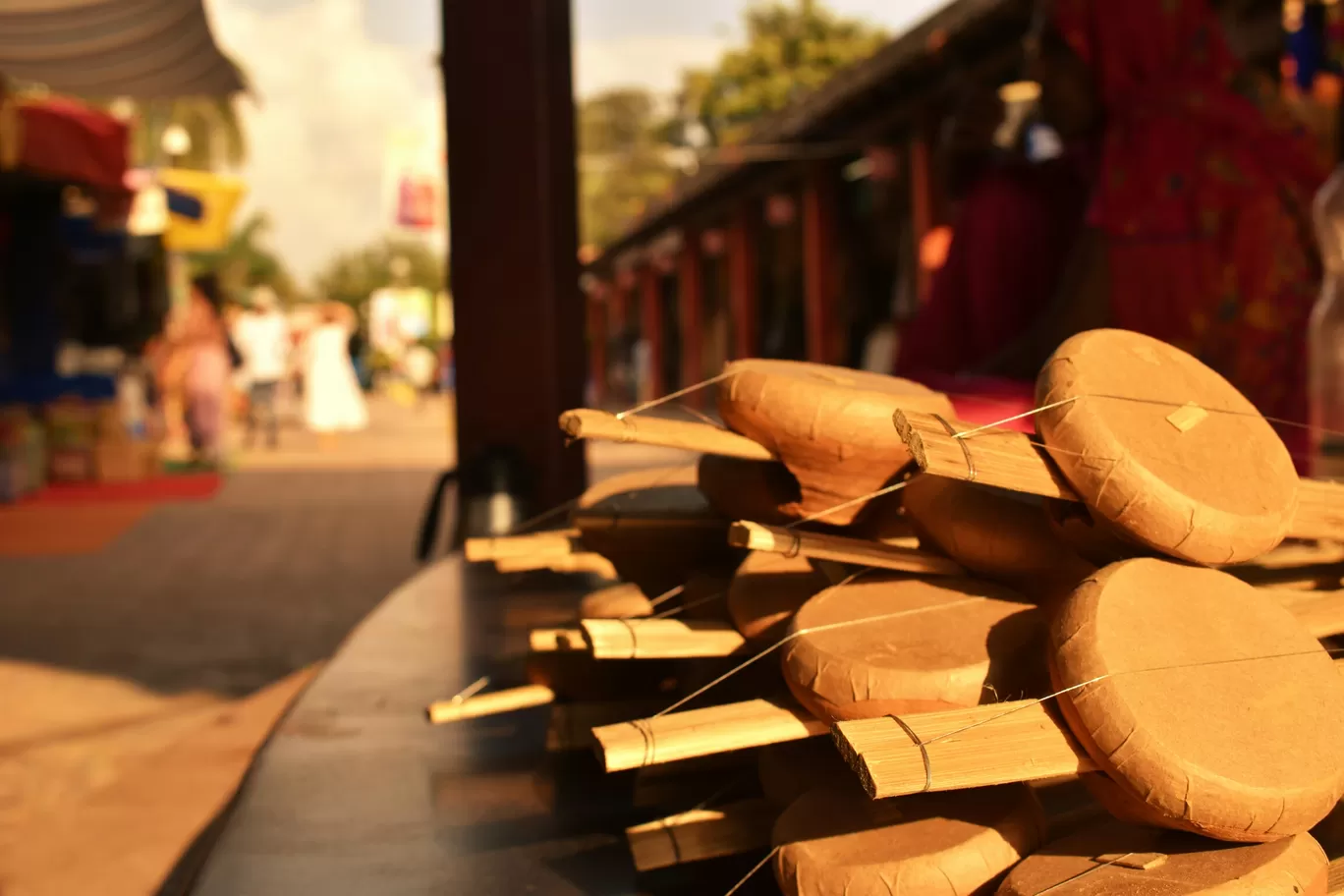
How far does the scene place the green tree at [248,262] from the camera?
143 ft

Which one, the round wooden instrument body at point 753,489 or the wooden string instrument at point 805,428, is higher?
the wooden string instrument at point 805,428

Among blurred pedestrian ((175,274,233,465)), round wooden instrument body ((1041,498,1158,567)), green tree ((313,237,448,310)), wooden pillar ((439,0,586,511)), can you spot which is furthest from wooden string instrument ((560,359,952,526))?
green tree ((313,237,448,310))

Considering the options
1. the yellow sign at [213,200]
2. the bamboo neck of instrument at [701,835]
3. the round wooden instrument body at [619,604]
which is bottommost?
the bamboo neck of instrument at [701,835]

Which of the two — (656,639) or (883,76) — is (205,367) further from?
(656,639)

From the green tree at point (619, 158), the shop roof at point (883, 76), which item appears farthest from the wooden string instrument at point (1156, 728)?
the green tree at point (619, 158)

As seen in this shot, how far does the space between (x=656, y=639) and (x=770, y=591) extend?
0.30 feet

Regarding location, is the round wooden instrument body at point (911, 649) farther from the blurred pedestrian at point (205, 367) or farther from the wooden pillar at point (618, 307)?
the wooden pillar at point (618, 307)

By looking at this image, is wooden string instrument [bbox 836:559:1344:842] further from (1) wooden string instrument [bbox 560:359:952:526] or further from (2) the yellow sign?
(2) the yellow sign

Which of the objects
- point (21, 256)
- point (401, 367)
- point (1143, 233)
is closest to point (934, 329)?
point (1143, 233)

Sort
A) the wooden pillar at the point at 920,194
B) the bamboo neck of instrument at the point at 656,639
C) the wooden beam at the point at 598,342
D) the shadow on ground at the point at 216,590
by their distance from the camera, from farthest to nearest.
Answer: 1. the wooden beam at the point at 598,342
2. the wooden pillar at the point at 920,194
3. the shadow on ground at the point at 216,590
4. the bamboo neck of instrument at the point at 656,639

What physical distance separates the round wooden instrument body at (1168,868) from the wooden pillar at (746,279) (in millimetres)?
11733

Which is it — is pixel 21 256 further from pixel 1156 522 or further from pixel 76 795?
pixel 1156 522

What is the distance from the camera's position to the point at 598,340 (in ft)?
88.4

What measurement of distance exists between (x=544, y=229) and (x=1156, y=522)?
8.76 ft
